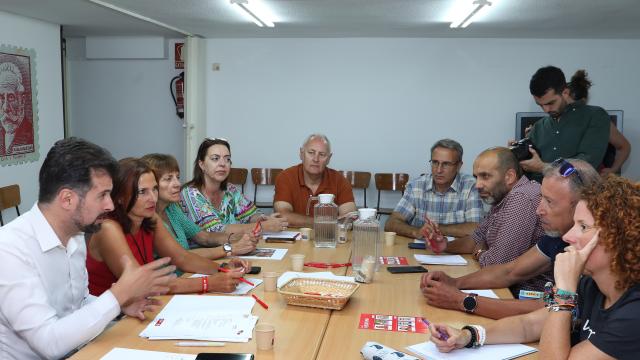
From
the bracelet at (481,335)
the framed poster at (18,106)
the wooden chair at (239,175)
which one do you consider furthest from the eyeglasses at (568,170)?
the framed poster at (18,106)

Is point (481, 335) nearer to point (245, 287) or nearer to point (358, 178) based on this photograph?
point (245, 287)

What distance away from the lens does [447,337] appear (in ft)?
6.12

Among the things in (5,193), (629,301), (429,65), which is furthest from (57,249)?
(429,65)

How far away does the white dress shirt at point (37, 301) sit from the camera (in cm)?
178

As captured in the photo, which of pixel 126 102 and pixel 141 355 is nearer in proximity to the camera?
pixel 141 355

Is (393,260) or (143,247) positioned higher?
(143,247)

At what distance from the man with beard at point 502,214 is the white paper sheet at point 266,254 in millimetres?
932

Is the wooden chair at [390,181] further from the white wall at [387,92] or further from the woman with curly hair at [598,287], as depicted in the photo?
the woman with curly hair at [598,287]

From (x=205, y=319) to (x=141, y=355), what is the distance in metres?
0.32

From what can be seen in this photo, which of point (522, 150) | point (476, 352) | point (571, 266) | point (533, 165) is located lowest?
point (476, 352)

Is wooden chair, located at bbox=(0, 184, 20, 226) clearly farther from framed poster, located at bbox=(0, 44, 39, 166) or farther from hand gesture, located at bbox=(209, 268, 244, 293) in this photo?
hand gesture, located at bbox=(209, 268, 244, 293)

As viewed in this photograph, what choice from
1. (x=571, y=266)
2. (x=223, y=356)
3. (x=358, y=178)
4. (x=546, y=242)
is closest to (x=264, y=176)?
(x=358, y=178)

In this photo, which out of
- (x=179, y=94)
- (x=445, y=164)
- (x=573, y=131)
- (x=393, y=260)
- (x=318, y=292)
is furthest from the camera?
(x=179, y=94)

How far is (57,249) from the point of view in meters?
2.00
